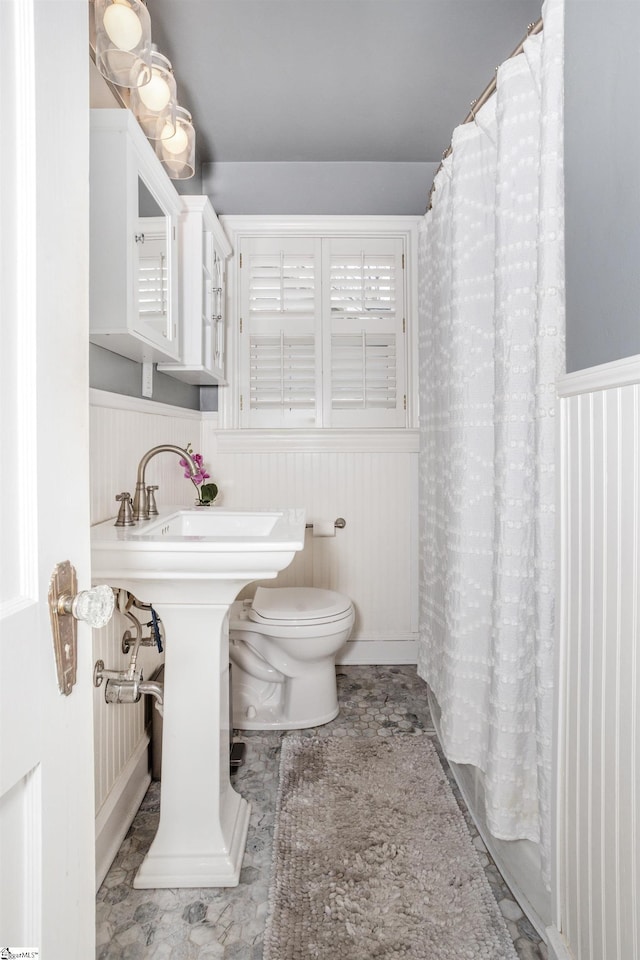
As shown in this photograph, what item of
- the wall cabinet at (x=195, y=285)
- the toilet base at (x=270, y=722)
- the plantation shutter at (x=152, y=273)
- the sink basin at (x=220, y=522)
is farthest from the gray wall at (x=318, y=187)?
the toilet base at (x=270, y=722)

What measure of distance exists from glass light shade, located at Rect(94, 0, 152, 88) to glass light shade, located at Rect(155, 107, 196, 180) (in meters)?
0.38

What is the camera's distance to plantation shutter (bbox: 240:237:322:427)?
2777 millimetres

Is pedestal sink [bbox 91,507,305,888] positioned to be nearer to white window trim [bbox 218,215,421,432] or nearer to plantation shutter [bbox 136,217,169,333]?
plantation shutter [bbox 136,217,169,333]

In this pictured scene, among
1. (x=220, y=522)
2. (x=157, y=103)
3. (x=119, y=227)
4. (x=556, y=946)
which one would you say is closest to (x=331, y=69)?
(x=157, y=103)

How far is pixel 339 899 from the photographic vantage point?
52.2 inches

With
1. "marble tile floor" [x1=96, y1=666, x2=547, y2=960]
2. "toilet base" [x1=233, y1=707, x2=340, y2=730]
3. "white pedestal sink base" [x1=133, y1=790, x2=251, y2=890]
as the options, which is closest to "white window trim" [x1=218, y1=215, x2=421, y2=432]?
"toilet base" [x1=233, y1=707, x2=340, y2=730]

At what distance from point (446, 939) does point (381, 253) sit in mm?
2605

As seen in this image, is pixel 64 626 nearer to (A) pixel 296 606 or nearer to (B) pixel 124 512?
(B) pixel 124 512

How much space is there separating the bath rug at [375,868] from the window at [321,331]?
5.04ft

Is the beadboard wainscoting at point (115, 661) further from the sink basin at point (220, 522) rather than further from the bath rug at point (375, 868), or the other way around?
the bath rug at point (375, 868)

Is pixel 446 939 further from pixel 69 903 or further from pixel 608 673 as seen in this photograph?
pixel 69 903

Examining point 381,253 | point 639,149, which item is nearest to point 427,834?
point 639,149

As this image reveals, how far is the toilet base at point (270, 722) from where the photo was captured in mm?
2143

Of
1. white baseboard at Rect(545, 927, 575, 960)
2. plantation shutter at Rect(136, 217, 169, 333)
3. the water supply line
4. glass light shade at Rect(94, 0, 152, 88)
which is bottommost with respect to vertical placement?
white baseboard at Rect(545, 927, 575, 960)
